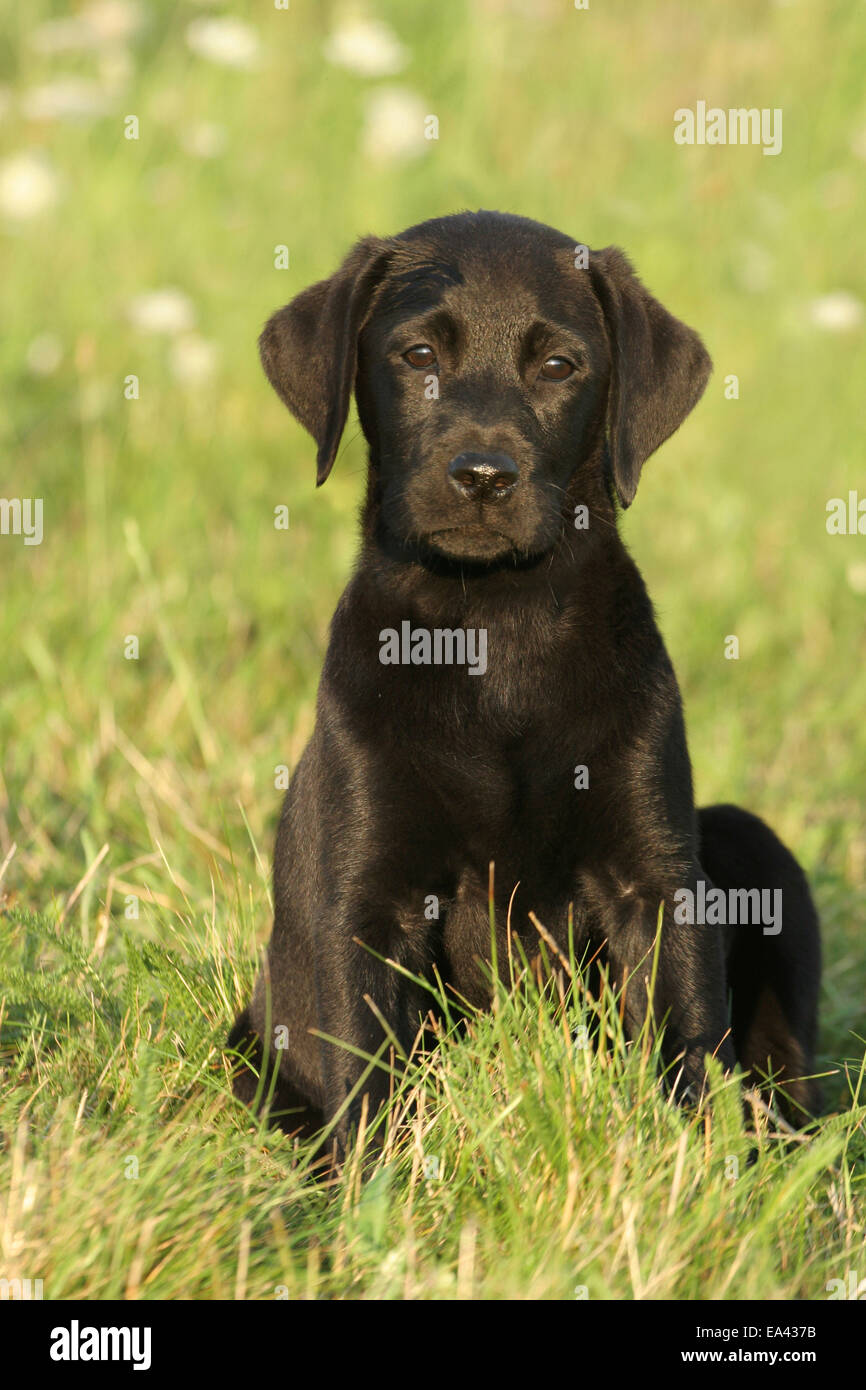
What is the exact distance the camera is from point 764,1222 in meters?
2.46

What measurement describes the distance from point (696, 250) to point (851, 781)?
341 cm

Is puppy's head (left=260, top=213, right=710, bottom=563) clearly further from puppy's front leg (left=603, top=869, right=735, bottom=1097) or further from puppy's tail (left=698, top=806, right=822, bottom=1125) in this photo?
puppy's tail (left=698, top=806, right=822, bottom=1125)

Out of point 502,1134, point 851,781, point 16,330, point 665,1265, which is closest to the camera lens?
point 665,1265

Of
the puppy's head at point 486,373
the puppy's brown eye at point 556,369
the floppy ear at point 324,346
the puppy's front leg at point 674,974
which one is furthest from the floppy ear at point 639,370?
the puppy's front leg at point 674,974

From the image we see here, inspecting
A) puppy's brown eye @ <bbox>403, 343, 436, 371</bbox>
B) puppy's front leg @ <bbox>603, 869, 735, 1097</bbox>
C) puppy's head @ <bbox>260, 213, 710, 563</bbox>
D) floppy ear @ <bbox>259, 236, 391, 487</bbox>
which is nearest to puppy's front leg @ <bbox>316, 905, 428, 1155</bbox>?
puppy's front leg @ <bbox>603, 869, 735, 1097</bbox>

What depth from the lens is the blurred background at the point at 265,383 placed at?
5012mm

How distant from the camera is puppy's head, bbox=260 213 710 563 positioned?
10.2 ft

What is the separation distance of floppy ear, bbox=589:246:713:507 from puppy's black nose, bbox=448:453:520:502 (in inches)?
11.7

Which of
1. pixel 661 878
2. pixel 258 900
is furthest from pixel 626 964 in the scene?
pixel 258 900

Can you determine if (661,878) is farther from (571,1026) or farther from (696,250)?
(696,250)

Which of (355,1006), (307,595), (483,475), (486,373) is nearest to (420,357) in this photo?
(486,373)

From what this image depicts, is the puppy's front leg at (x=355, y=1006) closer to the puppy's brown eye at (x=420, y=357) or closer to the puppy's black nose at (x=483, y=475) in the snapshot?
the puppy's black nose at (x=483, y=475)

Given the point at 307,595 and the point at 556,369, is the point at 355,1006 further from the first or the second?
the point at 307,595

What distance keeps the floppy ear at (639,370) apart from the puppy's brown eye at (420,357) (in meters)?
0.37
